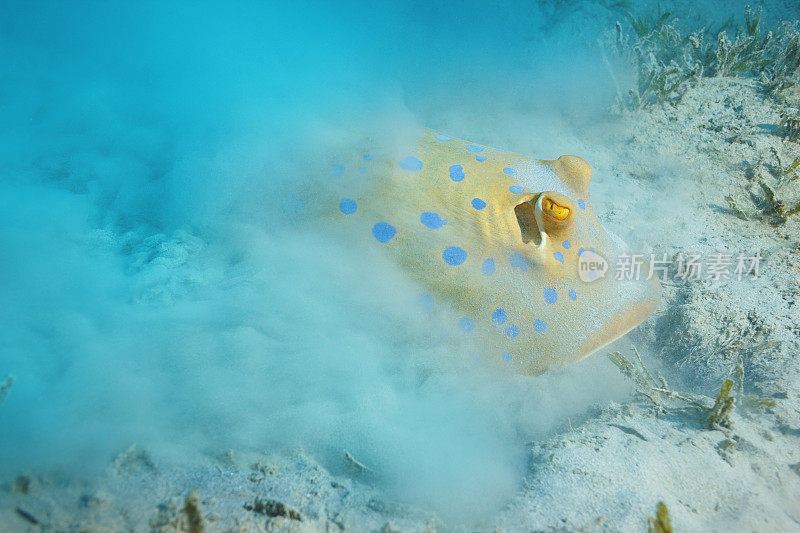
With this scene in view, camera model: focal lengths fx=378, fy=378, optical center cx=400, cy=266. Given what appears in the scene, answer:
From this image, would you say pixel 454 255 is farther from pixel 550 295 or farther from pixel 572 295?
pixel 572 295

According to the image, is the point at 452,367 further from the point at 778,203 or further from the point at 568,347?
the point at 778,203

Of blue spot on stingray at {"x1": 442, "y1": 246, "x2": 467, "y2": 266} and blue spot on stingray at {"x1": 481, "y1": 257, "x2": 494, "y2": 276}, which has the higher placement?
blue spot on stingray at {"x1": 442, "y1": 246, "x2": 467, "y2": 266}

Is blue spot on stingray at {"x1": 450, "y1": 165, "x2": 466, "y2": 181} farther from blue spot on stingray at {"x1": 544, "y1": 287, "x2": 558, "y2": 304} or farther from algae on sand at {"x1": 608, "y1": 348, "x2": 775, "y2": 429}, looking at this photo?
algae on sand at {"x1": 608, "y1": 348, "x2": 775, "y2": 429}

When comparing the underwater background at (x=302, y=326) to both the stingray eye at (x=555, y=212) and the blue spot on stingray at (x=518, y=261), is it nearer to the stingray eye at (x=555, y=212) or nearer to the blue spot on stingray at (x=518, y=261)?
the blue spot on stingray at (x=518, y=261)

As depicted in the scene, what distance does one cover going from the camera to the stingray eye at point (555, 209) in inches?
105

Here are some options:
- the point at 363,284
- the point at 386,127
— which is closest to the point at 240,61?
the point at 386,127

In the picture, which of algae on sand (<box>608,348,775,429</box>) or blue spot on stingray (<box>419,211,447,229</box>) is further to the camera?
blue spot on stingray (<box>419,211,447,229</box>)

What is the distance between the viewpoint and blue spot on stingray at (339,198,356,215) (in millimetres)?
3025

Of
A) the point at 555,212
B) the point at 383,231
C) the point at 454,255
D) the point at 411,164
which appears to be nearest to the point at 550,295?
the point at 555,212

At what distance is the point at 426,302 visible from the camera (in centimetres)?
285

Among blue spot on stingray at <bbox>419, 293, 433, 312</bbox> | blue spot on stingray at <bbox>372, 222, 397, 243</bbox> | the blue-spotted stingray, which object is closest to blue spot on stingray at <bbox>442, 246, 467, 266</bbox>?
the blue-spotted stingray

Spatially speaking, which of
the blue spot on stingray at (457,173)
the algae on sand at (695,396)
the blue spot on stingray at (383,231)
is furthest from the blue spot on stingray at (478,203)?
the algae on sand at (695,396)

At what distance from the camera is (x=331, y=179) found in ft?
10.3

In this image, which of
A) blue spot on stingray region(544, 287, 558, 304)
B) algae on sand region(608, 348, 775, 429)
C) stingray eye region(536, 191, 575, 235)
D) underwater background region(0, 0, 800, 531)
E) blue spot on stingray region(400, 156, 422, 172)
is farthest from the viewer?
blue spot on stingray region(400, 156, 422, 172)
